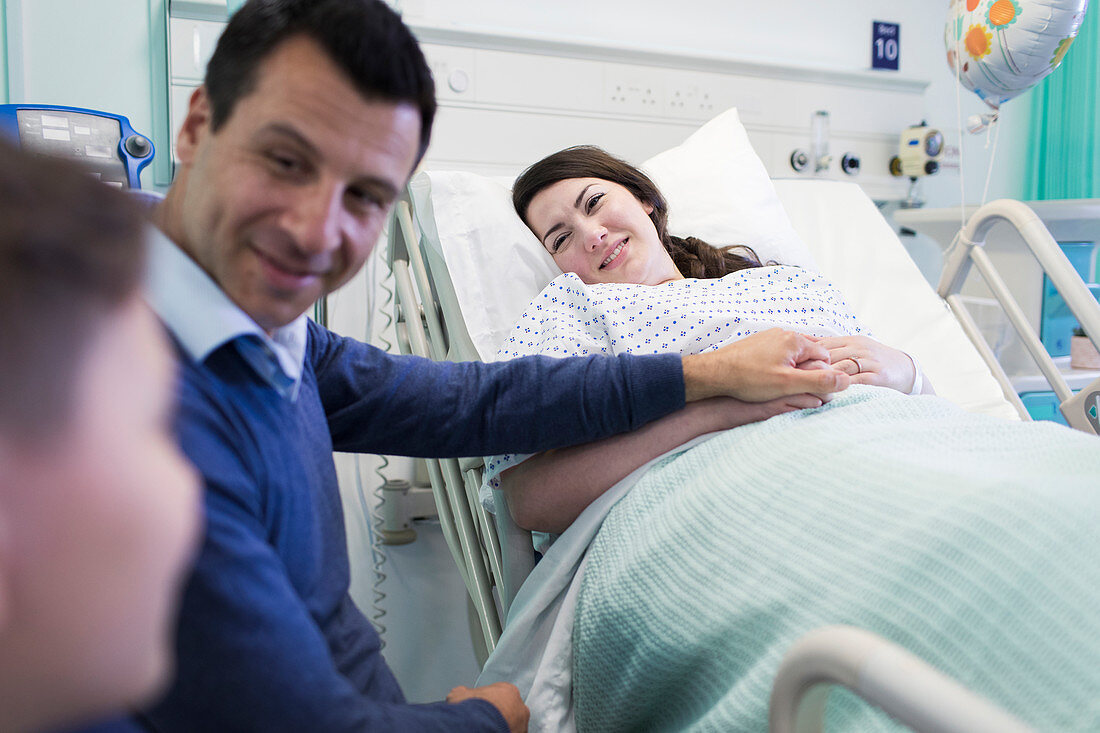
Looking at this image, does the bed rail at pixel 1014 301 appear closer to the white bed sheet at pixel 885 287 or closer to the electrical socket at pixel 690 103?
the white bed sheet at pixel 885 287

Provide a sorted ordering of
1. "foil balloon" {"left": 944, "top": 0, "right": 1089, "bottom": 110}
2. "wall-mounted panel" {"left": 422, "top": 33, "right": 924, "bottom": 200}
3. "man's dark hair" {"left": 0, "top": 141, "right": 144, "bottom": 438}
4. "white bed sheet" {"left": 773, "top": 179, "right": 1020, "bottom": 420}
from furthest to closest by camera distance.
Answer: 1. "wall-mounted panel" {"left": 422, "top": 33, "right": 924, "bottom": 200}
2. "foil balloon" {"left": 944, "top": 0, "right": 1089, "bottom": 110}
3. "white bed sheet" {"left": 773, "top": 179, "right": 1020, "bottom": 420}
4. "man's dark hair" {"left": 0, "top": 141, "right": 144, "bottom": 438}

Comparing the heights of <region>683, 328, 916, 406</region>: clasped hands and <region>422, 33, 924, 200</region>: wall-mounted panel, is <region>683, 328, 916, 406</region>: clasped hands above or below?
below

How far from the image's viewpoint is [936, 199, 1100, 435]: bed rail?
62.6 inches

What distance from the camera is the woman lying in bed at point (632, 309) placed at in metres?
1.13

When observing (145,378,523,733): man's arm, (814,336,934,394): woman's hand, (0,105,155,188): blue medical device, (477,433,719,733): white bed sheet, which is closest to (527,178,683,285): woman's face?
(814,336,934,394): woman's hand

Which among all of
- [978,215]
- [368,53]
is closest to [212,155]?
[368,53]

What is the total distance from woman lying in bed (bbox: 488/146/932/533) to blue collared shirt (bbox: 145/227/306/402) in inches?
23.1

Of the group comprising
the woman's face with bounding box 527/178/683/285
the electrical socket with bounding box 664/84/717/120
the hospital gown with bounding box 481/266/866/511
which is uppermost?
the electrical socket with bounding box 664/84/717/120

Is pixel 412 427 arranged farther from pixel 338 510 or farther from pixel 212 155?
pixel 212 155

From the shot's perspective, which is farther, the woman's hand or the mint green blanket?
the woman's hand

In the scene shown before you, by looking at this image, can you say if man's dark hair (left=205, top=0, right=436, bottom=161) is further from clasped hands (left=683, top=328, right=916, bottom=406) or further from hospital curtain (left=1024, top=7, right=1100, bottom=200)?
hospital curtain (left=1024, top=7, right=1100, bottom=200)

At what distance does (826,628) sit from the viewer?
51 cm

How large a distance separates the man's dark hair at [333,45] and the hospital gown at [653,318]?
651mm

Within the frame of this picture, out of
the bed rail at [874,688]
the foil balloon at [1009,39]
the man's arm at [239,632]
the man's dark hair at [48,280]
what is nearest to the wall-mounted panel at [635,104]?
the foil balloon at [1009,39]
